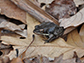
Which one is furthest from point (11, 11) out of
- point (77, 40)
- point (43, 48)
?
point (77, 40)

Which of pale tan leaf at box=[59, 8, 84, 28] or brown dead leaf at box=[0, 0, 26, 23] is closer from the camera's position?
pale tan leaf at box=[59, 8, 84, 28]

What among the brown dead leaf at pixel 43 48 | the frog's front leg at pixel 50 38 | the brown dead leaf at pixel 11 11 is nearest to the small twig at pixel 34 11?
the brown dead leaf at pixel 11 11

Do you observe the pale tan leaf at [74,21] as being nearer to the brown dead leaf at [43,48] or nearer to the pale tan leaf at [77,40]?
the pale tan leaf at [77,40]

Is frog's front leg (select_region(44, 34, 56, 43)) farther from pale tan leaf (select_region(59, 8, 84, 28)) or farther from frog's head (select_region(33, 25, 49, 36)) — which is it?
pale tan leaf (select_region(59, 8, 84, 28))

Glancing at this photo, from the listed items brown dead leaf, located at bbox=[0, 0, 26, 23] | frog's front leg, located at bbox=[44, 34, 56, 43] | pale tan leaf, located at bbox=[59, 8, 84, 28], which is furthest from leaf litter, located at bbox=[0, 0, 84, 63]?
brown dead leaf, located at bbox=[0, 0, 26, 23]

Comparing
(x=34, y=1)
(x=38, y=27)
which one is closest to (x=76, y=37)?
(x=38, y=27)
